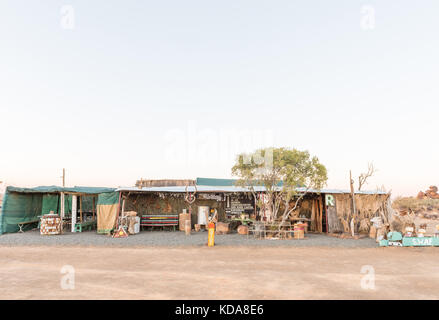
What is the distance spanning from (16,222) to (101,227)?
5048 millimetres

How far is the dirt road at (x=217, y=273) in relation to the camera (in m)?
5.76

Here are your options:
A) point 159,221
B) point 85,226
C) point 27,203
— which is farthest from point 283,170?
point 27,203

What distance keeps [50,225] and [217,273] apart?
11.6 meters

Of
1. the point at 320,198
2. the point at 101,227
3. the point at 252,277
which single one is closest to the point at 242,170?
the point at 320,198

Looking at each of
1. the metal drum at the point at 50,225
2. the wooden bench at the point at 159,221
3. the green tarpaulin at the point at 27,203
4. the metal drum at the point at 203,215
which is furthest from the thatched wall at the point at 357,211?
the metal drum at the point at 50,225

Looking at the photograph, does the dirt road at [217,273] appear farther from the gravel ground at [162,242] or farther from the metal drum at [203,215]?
the metal drum at [203,215]

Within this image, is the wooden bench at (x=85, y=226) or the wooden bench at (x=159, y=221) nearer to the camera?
the wooden bench at (x=85, y=226)

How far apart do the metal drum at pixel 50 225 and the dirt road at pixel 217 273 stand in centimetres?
331

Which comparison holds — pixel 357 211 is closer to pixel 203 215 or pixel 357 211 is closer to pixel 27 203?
pixel 203 215

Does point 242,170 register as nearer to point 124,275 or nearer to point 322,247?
point 322,247

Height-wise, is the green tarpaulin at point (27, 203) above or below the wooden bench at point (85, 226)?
above

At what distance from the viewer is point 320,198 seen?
1811 cm

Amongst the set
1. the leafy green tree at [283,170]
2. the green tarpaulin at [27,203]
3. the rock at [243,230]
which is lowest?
the rock at [243,230]

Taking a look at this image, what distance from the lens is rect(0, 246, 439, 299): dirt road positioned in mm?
5762
